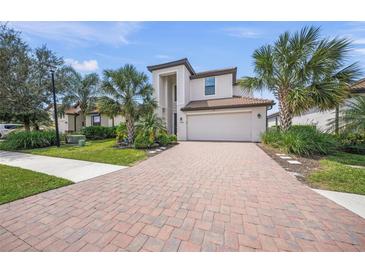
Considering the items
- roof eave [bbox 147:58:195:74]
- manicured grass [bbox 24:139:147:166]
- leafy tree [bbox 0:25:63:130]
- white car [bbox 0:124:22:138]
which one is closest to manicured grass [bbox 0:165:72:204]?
manicured grass [bbox 24:139:147:166]

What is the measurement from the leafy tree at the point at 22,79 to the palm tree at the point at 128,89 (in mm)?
5289

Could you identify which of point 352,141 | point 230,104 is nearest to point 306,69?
point 352,141

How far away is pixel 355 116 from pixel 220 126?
8.32 metres

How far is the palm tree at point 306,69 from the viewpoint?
24.8 ft

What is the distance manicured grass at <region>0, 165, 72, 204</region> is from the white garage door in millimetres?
11975

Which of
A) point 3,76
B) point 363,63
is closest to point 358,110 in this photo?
point 363,63

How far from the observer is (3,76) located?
37.0 feet

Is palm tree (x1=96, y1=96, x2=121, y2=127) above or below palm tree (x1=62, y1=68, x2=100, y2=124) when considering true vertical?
below

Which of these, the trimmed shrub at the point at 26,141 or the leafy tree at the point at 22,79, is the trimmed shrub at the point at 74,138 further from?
the leafy tree at the point at 22,79

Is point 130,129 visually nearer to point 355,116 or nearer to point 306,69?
point 306,69

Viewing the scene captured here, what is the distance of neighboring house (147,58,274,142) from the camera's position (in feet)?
44.8

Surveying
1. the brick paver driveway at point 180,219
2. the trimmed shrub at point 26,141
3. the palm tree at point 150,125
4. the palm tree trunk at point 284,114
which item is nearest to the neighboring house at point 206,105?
the palm tree trunk at point 284,114

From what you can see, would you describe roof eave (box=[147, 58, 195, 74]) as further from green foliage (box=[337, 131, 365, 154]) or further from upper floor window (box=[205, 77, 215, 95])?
green foliage (box=[337, 131, 365, 154])
